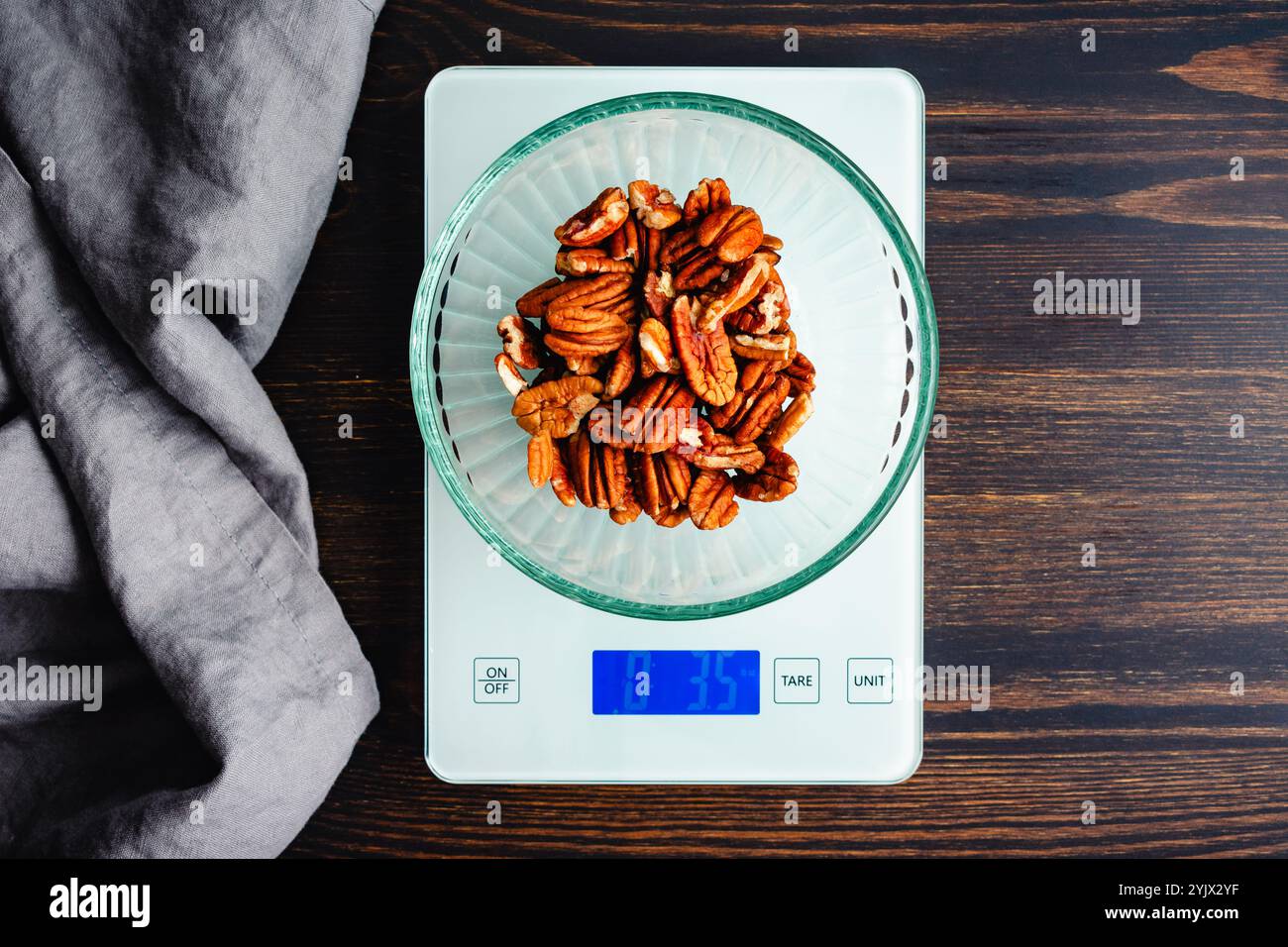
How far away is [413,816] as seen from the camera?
605 millimetres

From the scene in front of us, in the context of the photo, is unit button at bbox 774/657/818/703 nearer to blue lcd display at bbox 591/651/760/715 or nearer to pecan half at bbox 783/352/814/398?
blue lcd display at bbox 591/651/760/715

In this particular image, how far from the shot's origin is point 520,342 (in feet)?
1.60

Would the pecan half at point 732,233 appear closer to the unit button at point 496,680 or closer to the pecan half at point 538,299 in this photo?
the pecan half at point 538,299

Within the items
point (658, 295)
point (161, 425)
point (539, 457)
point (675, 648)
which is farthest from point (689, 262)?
point (161, 425)

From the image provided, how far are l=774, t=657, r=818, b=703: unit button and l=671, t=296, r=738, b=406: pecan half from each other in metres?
0.19

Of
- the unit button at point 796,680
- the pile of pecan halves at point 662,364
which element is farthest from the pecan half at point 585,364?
the unit button at point 796,680

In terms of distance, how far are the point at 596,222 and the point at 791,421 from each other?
146 millimetres

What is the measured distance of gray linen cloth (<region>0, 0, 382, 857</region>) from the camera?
0.55 metres

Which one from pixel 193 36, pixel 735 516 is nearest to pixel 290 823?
pixel 735 516

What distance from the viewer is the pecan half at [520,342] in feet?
1.59

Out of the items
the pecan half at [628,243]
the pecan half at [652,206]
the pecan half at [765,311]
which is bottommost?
the pecan half at [765,311]

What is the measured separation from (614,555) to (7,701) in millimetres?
400

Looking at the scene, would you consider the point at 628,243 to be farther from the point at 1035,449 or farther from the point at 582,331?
the point at 1035,449

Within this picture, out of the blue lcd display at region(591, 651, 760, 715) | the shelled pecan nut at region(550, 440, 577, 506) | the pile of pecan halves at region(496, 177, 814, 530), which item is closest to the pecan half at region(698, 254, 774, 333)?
the pile of pecan halves at region(496, 177, 814, 530)
